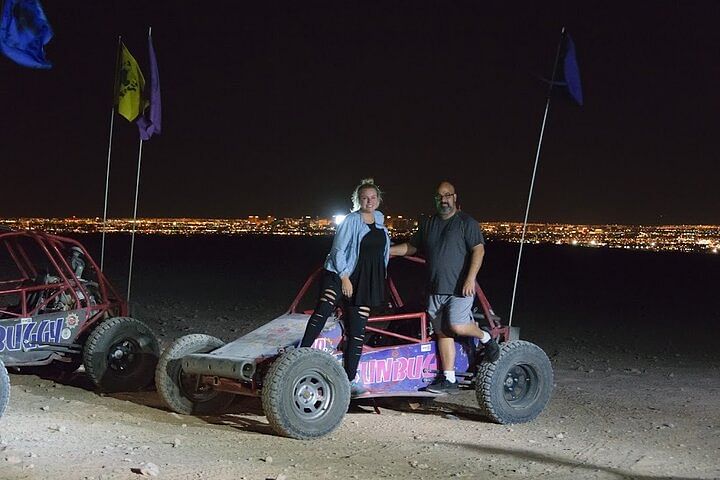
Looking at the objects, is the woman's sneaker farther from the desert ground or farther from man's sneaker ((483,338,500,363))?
man's sneaker ((483,338,500,363))

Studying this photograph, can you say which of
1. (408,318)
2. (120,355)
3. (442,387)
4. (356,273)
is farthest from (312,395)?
(120,355)

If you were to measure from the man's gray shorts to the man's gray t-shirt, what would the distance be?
Answer: 0.24 feet

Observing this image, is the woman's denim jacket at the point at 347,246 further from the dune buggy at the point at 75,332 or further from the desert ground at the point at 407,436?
the dune buggy at the point at 75,332

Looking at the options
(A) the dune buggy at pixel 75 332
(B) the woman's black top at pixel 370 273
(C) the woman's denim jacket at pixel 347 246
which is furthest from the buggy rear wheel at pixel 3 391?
(B) the woman's black top at pixel 370 273

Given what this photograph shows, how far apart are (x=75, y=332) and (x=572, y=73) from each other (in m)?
6.15

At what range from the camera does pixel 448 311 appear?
9117 mm

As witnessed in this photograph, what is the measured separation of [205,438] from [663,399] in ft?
17.7

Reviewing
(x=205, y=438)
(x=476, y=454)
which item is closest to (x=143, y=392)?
(x=205, y=438)

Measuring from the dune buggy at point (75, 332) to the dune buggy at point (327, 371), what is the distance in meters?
1.57

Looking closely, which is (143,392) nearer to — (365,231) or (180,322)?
(365,231)

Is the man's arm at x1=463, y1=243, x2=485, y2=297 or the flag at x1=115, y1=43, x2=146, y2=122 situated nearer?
the man's arm at x1=463, y1=243, x2=485, y2=297

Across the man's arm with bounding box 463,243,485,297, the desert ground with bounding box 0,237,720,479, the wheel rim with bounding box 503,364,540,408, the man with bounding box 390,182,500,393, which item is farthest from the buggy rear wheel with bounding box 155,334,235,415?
the wheel rim with bounding box 503,364,540,408

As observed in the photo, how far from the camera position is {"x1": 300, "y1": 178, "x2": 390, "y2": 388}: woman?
28.3ft

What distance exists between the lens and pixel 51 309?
11281 mm
